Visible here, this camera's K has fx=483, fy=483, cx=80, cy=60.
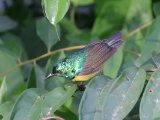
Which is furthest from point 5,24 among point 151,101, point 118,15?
point 151,101

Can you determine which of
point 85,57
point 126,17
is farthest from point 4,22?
point 85,57

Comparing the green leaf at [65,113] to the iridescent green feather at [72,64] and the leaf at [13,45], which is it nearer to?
the iridescent green feather at [72,64]

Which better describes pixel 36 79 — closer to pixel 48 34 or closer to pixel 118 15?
pixel 48 34

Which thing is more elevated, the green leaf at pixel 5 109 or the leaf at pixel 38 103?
the leaf at pixel 38 103

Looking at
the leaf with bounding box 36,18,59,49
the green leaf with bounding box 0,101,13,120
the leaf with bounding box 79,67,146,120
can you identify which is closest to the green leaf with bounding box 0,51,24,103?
the leaf with bounding box 36,18,59,49

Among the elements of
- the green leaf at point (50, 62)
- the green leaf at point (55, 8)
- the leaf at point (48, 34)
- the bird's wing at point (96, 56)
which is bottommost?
the green leaf at point (50, 62)

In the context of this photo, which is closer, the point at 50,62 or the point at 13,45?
the point at 50,62

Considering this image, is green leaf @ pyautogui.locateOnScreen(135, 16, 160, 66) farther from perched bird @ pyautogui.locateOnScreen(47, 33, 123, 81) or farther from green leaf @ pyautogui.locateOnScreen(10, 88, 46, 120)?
green leaf @ pyautogui.locateOnScreen(10, 88, 46, 120)

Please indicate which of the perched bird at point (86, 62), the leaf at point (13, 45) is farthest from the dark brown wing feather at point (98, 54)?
the leaf at point (13, 45)
